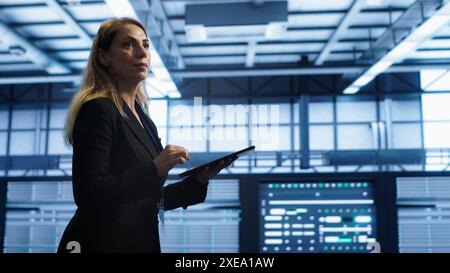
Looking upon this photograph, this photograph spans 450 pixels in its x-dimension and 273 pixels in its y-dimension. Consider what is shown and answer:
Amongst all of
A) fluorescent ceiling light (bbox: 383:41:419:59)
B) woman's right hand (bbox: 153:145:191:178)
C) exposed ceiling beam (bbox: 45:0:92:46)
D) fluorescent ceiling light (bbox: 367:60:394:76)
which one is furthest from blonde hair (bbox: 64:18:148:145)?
exposed ceiling beam (bbox: 45:0:92:46)

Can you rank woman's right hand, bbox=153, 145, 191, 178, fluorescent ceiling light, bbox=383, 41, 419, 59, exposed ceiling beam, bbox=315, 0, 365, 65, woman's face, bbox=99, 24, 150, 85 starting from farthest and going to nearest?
exposed ceiling beam, bbox=315, 0, 365, 65, fluorescent ceiling light, bbox=383, 41, 419, 59, woman's face, bbox=99, 24, 150, 85, woman's right hand, bbox=153, 145, 191, 178

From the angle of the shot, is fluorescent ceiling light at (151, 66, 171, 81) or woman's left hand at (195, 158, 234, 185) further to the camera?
fluorescent ceiling light at (151, 66, 171, 81)

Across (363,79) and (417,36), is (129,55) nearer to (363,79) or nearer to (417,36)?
(417,36)

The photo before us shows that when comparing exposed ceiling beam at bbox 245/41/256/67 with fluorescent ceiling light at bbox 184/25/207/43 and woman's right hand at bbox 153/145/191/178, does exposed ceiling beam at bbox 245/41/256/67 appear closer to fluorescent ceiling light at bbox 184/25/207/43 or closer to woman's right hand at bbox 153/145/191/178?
fluorescent ceiling light at bbox 184/25/207/43

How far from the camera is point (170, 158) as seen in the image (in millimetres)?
763

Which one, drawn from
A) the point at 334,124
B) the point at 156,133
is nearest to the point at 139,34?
the point at 156,133

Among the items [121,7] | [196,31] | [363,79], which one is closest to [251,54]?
[363,79]

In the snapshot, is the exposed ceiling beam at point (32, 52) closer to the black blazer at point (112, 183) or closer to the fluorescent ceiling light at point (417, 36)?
the fluorescent ceiling light at point (417, 36)

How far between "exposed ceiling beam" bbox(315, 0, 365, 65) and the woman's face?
22.2 feet

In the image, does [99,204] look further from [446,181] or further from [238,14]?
[238,14]

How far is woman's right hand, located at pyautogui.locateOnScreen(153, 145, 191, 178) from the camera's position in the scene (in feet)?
2.49

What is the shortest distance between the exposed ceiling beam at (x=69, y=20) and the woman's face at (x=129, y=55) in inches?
262

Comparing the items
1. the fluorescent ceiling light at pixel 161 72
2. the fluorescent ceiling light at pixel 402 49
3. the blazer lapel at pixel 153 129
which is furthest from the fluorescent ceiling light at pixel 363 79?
the blazer lapel at pixel 153 129

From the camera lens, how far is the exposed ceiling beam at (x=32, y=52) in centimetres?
742
